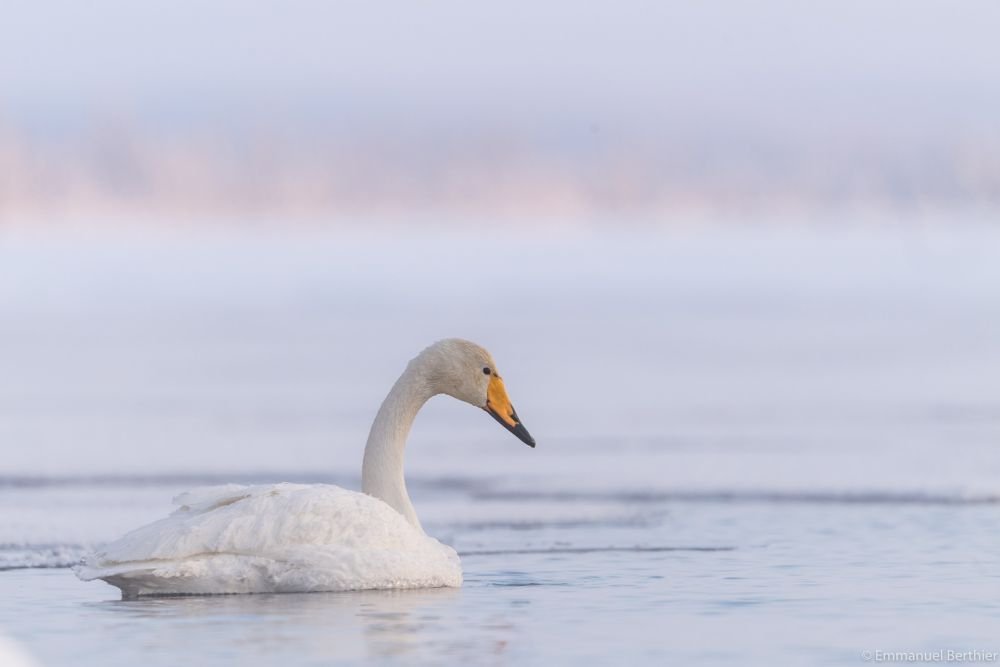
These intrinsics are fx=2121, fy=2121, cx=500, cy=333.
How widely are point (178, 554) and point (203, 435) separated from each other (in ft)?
31.1

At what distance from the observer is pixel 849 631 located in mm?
8969

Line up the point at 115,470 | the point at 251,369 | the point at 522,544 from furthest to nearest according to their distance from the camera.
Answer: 1. the point at 251,369
2. the point at 115,470
3. the point at 522,544

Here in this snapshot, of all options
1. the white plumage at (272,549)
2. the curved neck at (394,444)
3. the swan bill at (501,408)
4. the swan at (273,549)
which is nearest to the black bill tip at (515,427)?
the swan bill at (501,408)

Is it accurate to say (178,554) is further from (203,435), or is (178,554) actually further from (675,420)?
(675,420)

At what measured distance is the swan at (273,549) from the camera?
9.76 m

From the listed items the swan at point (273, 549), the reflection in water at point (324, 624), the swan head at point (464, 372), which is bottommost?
the reflection in water at point (324, 624)

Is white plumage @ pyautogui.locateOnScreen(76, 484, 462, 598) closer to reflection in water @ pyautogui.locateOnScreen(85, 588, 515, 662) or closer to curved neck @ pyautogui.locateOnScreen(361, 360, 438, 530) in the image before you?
reflection in water @ pyautogui.locateOnScreen(85, 588, 515, 662)

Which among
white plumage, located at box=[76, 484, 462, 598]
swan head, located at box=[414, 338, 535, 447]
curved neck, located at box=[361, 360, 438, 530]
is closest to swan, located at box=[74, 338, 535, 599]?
white plumage, located at box=[76, 484, 462, 598]

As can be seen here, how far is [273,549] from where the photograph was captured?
9961mm

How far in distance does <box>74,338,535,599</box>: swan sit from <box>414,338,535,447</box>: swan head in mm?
1250

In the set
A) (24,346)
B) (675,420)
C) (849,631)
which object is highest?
(24,346)

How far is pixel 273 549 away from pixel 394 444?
1.52 metres

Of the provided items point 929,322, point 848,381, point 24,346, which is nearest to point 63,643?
point 848,381

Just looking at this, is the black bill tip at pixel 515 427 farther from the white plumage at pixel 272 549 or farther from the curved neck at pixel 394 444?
the white plumage at pixel 272 549
